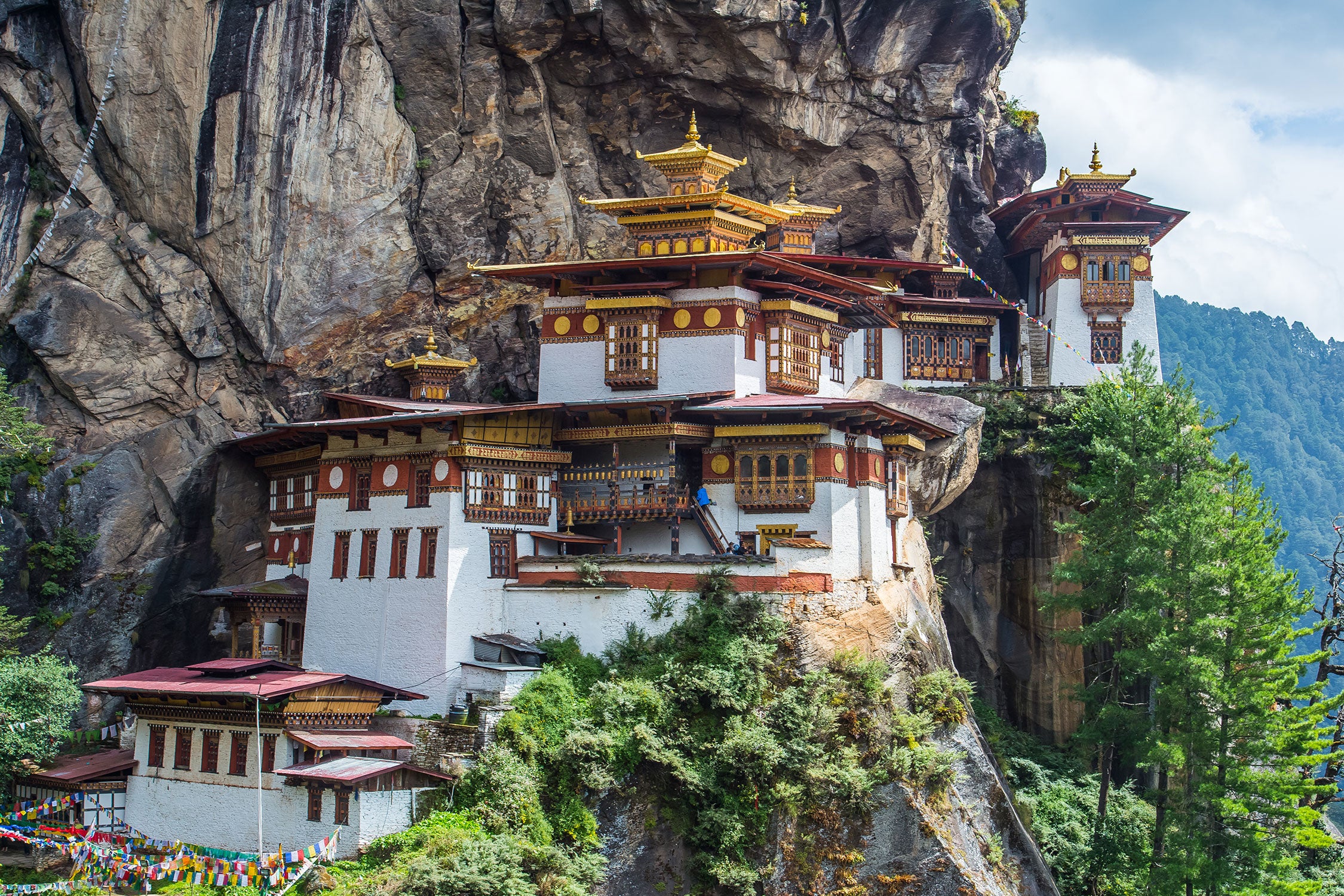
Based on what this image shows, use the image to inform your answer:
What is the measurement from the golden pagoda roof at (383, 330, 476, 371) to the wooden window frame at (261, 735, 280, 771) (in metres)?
15.7

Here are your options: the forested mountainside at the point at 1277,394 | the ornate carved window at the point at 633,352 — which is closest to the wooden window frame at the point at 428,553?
the ornate carved window at the point at 633,352

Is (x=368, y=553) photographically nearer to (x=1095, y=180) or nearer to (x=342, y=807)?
(x=342, y=807)

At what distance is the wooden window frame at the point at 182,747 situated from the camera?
33469 mm

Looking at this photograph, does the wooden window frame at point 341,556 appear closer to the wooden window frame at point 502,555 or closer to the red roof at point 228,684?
the wooden window frame at point 502,555

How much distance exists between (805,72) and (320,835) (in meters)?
31.7

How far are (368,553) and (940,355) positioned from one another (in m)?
24.5

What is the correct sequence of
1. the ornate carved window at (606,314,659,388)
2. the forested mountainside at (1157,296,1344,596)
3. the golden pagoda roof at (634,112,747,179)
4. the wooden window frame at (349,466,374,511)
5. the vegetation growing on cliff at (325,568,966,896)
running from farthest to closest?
the forested mountainside at (1157,296,1344,596), the golden pagoda roof at (634,112,747,179), the ornate carved window at (606,314,659,388), the wooden window frame at (349,466,374,511), the vegetation growing on cliff at (325,568,966,896)

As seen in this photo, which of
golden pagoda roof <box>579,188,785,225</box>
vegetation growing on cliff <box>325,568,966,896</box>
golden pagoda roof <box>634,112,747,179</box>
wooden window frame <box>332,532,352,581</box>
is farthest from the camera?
golden pagoda roof <box>634,112,747,179</box>

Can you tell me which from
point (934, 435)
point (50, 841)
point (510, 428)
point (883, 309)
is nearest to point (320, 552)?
point (510, 428)

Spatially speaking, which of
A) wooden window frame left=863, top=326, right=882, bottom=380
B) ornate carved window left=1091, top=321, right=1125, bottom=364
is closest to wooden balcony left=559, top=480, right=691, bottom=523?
wooden window frame left=863, top=326, right=882, bottom=380

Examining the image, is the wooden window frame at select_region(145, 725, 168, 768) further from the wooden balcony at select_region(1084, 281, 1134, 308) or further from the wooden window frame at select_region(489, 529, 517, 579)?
the wooden balcony at select_region(1084, 281, 1134, 308)

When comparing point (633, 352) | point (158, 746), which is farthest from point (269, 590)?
point (633, 352)

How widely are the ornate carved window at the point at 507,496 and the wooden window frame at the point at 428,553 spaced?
42.2 inches

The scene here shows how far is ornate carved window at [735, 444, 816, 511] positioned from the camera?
39.6 meters
